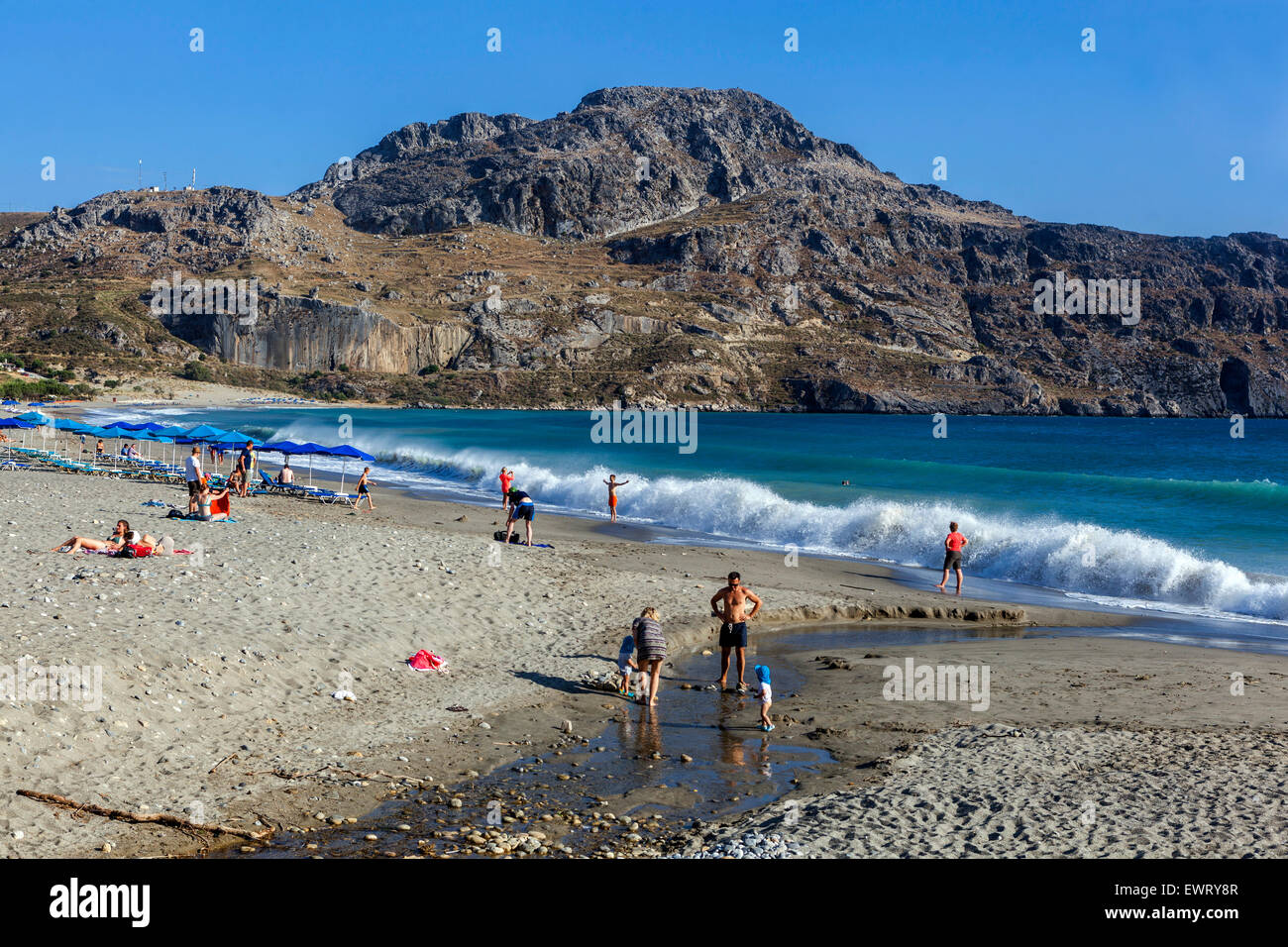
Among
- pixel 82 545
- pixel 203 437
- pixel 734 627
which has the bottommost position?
pixel 734 627

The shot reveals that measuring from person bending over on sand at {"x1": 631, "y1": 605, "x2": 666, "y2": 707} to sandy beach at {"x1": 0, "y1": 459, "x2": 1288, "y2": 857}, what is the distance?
0.64 metres

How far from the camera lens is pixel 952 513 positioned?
27.7 m

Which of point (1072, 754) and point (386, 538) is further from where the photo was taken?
point (386, 538)

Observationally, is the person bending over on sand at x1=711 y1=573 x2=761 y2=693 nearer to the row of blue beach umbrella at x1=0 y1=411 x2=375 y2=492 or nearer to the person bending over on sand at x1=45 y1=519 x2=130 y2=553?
the person bending over on sand at x1=45 y1=519 x2=130 y2=553

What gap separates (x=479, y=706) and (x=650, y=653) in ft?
6.76

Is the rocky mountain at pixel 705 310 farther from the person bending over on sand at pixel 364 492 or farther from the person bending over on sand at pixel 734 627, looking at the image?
the person bending over on sand at pixel 734 627

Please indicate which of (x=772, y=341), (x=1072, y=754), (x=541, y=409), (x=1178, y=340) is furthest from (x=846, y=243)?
(x=1072, y=754)

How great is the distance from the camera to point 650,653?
1127cm

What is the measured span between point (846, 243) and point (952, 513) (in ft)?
558

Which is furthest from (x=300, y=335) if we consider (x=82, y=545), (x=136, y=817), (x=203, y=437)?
(x=136, y=817)

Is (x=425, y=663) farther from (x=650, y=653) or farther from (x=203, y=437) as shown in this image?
(x=203, y=437)

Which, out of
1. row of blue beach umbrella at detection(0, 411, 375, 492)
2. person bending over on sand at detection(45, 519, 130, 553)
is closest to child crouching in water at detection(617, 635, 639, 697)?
person bending over on sand at detection(45, 519, 130, 553)

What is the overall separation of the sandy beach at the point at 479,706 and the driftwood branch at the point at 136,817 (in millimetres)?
107
